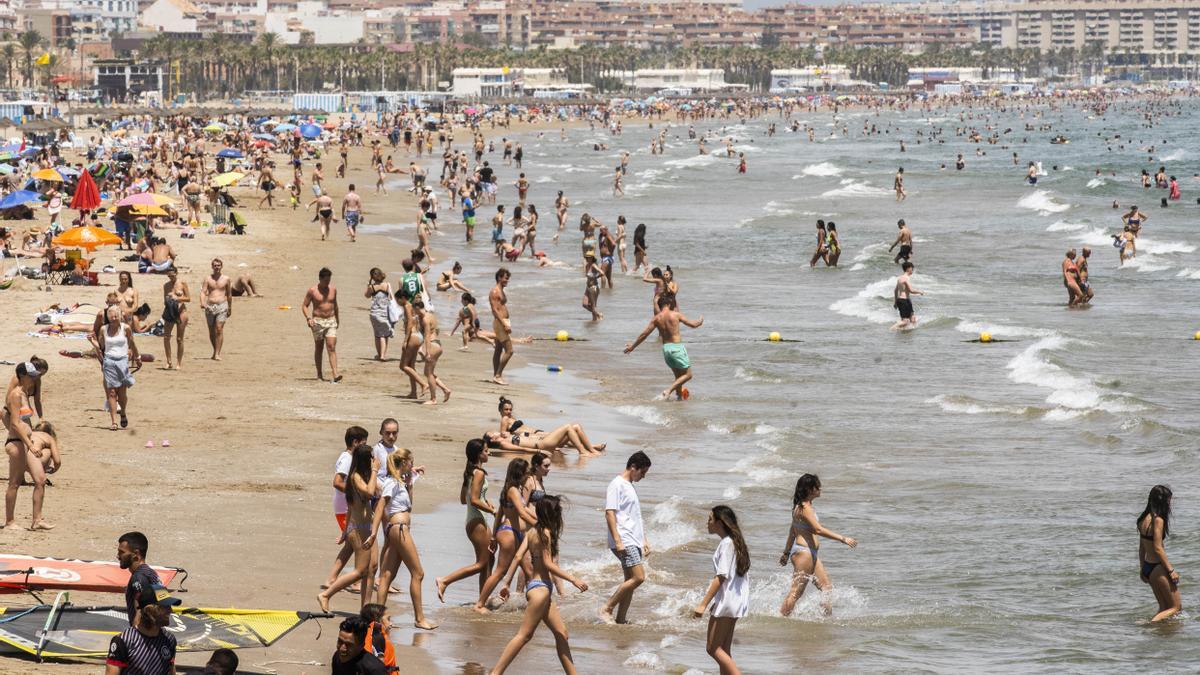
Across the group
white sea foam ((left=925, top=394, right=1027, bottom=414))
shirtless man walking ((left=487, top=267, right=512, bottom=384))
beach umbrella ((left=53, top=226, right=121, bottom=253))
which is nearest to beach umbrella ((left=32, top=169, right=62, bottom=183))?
beach umbrella ((left=53, top=226, right=121, bottom=253))

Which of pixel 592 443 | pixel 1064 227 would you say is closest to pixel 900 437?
pixel 592 443

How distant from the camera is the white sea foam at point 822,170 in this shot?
70938 millimetres

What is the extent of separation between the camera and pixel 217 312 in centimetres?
1906

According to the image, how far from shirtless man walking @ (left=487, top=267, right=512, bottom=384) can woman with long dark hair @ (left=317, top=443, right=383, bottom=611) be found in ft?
27.6

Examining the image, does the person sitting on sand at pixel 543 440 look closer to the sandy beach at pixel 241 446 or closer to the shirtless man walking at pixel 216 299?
the sandy beach at pixel 241 446

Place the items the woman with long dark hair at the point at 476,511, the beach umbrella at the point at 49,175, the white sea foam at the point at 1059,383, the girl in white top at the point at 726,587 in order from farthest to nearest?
the beach umbrella at the point at 49,175, the white sea foam at the point at 1059,383, the woman with long dark hair at the point at 476,511, the girl in white top at the point at 726,587

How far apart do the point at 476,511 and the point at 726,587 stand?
7.10 feet

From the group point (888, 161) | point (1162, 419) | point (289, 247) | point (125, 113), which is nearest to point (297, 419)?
point (1162, 419)

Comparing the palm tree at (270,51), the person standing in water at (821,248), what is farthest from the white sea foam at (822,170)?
the palm tree at (270,51)

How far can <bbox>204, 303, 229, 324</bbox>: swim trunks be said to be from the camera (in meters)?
19.0

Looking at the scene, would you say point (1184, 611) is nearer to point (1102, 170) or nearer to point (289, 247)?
point (289, 247)

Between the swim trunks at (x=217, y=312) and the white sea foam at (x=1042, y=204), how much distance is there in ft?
119

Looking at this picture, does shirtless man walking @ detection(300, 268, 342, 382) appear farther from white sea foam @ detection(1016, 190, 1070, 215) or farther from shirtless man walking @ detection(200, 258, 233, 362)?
white sea foam @ detection(1016, 190, 1070, 215)

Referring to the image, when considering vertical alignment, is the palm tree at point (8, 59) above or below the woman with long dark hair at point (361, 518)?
above
